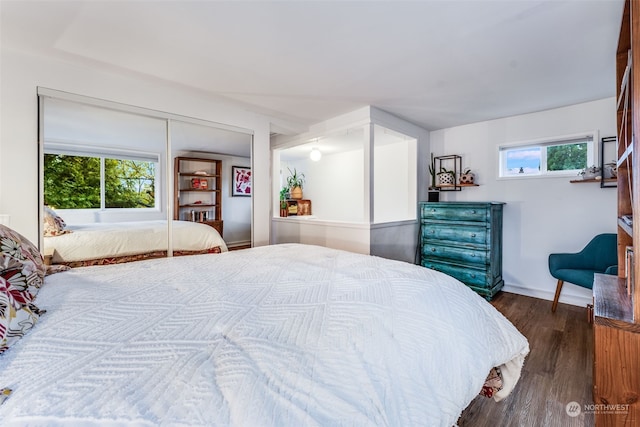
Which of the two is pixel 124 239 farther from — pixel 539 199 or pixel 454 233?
pixel 539 199

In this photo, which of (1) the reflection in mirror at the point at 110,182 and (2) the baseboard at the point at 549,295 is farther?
(2) the baseboard at the point at 549,295

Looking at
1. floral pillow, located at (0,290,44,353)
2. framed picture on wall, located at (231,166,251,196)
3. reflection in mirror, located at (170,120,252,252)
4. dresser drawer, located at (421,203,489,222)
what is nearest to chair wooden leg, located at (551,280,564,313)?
dresser drawer, located at (421,203,489,222)

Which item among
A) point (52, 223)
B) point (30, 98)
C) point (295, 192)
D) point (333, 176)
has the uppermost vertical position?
point (30, 98)

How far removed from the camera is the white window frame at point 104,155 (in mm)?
2209

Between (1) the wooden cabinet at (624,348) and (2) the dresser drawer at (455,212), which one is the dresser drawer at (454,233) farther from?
(1) the wooden cabinet at (624,348)

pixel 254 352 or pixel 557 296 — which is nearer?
pixel 254 352

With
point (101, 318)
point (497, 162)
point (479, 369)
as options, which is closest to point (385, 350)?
point (479, 369)

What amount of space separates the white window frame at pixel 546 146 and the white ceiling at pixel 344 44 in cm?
43

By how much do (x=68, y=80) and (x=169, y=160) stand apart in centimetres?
91

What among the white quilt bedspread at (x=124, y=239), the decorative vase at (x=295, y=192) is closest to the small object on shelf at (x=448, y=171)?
the decorative vase at (x=295, y=192)

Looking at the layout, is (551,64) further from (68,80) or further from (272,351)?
(68,80)

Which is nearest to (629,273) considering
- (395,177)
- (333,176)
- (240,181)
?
(240,181)

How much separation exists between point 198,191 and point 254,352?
2.55 m

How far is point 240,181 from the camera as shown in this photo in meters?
3.23
